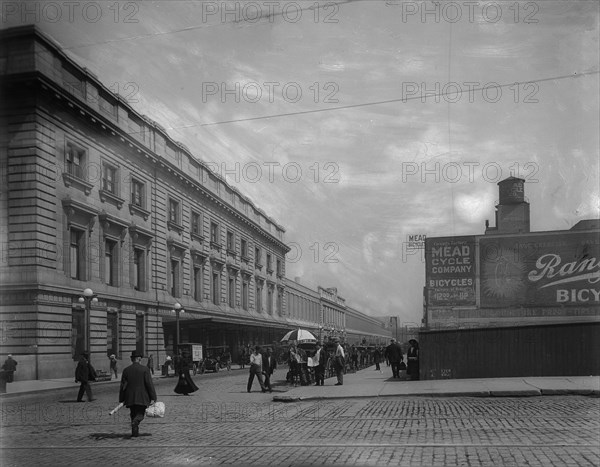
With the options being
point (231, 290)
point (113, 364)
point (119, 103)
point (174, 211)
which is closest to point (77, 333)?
point (113, 364)

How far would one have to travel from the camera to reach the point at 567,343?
23.1 m

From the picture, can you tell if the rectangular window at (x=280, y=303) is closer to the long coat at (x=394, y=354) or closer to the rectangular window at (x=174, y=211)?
the long coat at (x=394, y=354)

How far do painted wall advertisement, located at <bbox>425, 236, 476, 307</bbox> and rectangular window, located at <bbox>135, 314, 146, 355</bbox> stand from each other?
62.0 feet

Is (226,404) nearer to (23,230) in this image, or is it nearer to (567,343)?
(23,230)

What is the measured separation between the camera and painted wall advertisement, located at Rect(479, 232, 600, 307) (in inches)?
1318

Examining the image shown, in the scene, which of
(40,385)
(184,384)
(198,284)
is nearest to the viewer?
(40,385)

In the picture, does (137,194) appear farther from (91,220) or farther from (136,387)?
(136,387)

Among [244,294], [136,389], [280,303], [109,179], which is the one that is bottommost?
[136,389]

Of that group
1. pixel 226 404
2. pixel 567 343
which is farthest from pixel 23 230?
pixel 567 343

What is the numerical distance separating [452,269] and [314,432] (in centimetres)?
2488

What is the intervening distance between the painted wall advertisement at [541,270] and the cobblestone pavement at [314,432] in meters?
18.2

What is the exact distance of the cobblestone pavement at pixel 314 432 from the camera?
9.37m

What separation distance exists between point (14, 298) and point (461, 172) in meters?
12.1

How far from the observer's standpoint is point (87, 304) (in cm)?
1664
